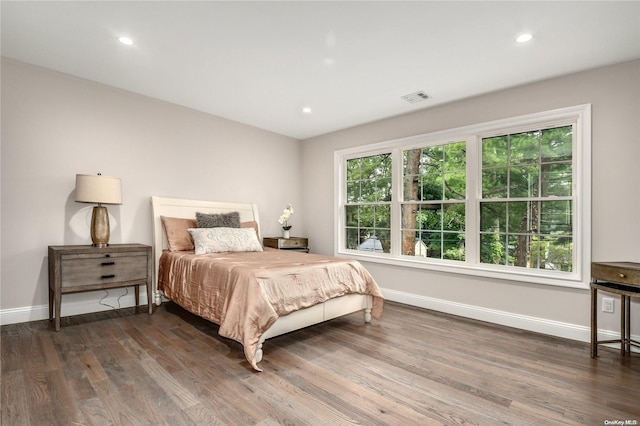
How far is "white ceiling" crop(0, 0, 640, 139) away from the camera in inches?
88.4

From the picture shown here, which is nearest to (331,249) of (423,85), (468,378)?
(423,85)

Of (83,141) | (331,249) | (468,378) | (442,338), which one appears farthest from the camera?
(331,249)

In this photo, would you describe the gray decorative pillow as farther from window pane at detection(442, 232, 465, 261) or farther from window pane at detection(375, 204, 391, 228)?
window pane at detection(442, 232, 465, 261)

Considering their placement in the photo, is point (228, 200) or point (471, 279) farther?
point (228, 200)

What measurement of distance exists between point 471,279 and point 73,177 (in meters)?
4.51

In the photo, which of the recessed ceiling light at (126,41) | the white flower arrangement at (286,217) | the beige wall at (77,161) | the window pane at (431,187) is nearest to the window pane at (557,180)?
the window pane at (431,187)

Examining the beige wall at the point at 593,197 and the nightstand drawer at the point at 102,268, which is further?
the nightstand drawer at the point at 102,268

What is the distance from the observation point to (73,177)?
11.2ft

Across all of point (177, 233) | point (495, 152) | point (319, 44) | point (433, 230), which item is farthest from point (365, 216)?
point (319, 44)

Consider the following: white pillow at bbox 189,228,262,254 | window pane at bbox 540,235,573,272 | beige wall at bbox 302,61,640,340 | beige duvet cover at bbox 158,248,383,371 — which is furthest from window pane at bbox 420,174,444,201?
white pillow at bbox 189,228,262,254

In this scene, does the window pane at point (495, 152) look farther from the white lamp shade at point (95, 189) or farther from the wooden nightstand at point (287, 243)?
the white lamp shade at point (95, 189)

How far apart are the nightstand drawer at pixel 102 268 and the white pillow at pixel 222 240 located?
0.57 meters

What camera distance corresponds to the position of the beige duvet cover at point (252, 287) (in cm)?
243

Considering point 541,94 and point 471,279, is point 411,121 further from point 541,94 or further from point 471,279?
point 471,279
